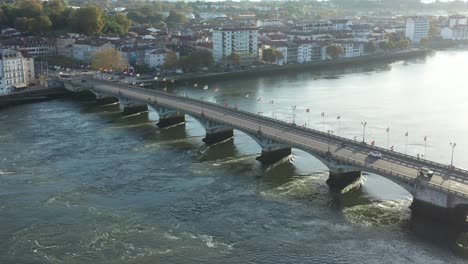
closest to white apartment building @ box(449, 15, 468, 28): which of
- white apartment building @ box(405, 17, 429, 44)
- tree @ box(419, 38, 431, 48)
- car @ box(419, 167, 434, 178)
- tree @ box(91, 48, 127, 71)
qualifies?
white apartment building @ box(405, 17, 429, 44)

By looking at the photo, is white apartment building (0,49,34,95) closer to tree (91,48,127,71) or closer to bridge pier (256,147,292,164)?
tree (91,48,127,71)

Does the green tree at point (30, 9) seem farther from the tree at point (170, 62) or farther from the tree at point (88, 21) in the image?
the tree at point (170, 62)

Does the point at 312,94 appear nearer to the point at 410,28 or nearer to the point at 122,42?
the point at 122,42

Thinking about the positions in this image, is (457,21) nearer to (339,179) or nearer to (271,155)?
(271,155)

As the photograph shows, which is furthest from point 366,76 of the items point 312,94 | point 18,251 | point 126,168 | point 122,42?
point 18,251

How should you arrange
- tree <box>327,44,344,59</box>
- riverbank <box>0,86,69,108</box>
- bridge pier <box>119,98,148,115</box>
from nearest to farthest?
bridge pier <box>119,98,148,115</box> < riverbank <box>0,86,69,108</box> < tree <box>327,44,344,59</box>

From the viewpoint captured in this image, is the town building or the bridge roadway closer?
the bridge roadway
